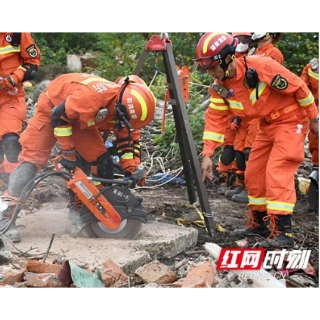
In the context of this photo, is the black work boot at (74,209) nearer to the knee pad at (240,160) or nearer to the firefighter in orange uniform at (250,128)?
the firefighter in orange uniform at (250,128)

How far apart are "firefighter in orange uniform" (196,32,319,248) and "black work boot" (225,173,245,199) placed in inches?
66.4

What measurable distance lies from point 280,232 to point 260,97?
44.2 inches

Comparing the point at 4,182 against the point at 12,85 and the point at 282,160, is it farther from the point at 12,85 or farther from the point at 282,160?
the point at 282,160

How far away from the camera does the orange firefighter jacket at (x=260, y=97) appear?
14.2 ft

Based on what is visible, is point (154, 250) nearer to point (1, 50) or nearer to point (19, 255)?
point (19, 255)

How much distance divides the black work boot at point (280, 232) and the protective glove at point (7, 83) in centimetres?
275

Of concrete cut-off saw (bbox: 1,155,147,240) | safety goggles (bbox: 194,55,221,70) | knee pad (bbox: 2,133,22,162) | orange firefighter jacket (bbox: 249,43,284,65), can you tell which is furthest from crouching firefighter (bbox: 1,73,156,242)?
orange firefighter jacket (bbox: 249,43,284,65)

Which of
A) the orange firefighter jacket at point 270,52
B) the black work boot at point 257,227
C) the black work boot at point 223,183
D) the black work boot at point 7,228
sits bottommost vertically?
the black work boot at point 223,183

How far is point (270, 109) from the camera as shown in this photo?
14.7 ft

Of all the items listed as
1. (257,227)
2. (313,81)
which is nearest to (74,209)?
(257,227)

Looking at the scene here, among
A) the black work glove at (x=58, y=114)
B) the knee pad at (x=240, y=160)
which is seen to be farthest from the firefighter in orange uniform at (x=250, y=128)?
the black work glove at (x=58, y=114)

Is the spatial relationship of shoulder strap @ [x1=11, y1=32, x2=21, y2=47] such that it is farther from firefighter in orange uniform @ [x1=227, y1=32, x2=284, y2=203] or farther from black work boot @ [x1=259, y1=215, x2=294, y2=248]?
black work boot @ [x1=259, y1=215, x2=294, y2=248]

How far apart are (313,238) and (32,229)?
2554mm

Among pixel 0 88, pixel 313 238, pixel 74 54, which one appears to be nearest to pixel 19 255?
pixel 0 88
